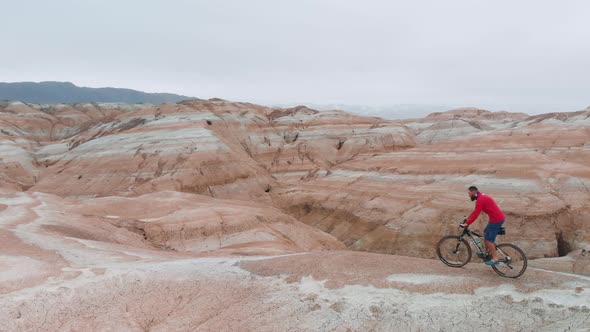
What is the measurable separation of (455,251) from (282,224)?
69.0 ft

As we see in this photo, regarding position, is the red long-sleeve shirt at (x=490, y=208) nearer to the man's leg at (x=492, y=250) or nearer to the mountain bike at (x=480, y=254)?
the mountain bike at (x=480, y=254)

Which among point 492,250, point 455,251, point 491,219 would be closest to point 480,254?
Answer: point 492,250

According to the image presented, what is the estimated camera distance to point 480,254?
10492 millimetres

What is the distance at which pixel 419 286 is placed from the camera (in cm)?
970

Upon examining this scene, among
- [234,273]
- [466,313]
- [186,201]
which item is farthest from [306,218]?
[466,313]

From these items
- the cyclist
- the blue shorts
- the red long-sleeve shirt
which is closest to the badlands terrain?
the cyclist

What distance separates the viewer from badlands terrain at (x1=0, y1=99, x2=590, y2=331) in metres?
9.09

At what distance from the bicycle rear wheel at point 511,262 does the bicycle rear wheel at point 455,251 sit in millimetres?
788

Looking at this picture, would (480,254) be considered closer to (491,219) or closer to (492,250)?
(492,250)

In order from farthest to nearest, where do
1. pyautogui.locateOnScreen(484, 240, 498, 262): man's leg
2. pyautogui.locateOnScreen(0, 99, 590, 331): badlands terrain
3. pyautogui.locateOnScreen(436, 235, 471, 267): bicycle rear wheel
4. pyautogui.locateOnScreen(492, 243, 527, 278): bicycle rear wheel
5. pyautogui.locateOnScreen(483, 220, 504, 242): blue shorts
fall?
pyautogui.locateOnScreen(436, 235, 471, 267): bicycle rear wheel
pyautogui.locateOnScreen(483, 220, 504, 242): blue shorts
pyautogui.locateOnScreen(484, 240, 498, 262): man's leg
pyautogui.locateOnScreen(492, 243, 527, 278): bicycle rear wheel
pyautogui.locateOnScreen(0, 99, 590, 331): badlands terrain

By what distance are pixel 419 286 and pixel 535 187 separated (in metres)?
28.9

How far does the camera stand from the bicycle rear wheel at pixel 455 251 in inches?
424

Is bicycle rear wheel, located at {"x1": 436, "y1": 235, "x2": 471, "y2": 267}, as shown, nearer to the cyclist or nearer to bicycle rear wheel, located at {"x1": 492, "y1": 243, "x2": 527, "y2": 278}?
the cyclist

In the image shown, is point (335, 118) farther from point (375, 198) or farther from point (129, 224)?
point (129, 224)
